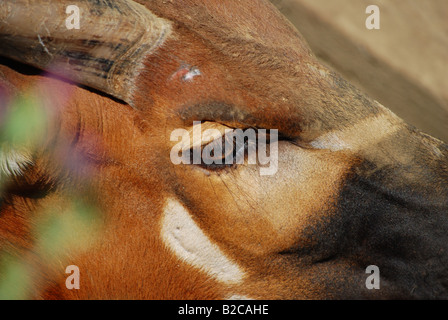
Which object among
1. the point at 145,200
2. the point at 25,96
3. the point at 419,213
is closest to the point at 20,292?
the point at 145,200

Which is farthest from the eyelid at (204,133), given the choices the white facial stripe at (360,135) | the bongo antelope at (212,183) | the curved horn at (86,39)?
the white facial stripe at (360,135)

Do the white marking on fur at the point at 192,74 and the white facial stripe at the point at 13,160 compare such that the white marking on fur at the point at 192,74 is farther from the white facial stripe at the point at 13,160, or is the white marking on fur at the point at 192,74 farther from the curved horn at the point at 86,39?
the white facial stripe at the point at 13,160

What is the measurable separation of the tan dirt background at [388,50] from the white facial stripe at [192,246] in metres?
3.81

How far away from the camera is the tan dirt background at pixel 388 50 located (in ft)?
17.9

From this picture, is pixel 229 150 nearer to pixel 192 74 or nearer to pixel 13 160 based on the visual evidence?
pixel 192 74

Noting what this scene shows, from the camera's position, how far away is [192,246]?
2.20m

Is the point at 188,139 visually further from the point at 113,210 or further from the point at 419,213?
the point at 419,213

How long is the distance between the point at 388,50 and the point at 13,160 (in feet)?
15.8

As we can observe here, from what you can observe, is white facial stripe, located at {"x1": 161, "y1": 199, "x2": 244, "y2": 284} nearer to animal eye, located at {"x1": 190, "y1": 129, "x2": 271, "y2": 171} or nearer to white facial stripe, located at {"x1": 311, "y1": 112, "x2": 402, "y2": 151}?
animal eye, located at {"x1": 190, "y1": 129, "x2": 271, "y2": 171}

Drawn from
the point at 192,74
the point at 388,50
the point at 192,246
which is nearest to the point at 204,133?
the point at 192,74

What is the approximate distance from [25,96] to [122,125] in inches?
16.8

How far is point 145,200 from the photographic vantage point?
2176 millimetres

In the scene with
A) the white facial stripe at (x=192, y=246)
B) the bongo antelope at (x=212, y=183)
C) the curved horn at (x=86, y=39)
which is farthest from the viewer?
the white facial stripe at (x=192, y=246)

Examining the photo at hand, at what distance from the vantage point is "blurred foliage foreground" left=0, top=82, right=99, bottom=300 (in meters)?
1.95
